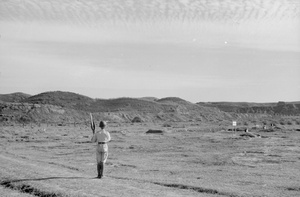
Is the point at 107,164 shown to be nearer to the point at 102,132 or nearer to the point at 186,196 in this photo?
the point at 102,132

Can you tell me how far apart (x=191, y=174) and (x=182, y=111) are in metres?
164

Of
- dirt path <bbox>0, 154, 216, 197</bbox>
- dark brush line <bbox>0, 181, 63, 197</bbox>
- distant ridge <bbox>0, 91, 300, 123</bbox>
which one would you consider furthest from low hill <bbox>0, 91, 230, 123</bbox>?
dark brush line <bbox>0, 181, 63, 197</bbox>

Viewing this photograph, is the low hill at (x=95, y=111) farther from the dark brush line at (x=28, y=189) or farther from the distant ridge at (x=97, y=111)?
the dark brush line at (x=28, y=189)

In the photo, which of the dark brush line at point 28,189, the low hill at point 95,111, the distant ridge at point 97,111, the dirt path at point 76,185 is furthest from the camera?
the distant ridge at point 97,111

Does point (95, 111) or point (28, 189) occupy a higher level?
point (95, 111)

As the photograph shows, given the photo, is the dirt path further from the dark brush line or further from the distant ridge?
the distant ridge

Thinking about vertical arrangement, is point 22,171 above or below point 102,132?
below

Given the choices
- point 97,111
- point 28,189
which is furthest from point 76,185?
point 97,111

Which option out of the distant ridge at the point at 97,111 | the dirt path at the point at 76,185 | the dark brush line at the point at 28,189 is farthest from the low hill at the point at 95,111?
the dark brush line at the point at 28,189

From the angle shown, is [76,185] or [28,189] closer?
[28,189]

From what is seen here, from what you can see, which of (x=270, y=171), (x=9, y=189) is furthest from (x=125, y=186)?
(x=270, y=171)

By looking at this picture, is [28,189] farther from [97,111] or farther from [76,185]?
[97,111]

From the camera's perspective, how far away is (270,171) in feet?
79.3

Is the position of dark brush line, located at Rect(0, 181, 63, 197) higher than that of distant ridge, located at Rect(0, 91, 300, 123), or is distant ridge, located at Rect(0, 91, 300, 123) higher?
distant ridge, located at Rect(0, 91, 300, 123)
